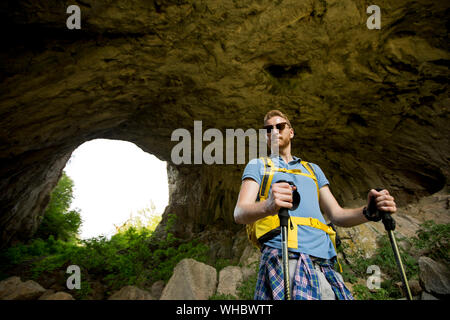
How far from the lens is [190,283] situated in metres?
5.04

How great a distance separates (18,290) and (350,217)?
6995mm

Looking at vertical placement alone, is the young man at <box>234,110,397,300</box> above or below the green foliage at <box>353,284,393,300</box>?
above

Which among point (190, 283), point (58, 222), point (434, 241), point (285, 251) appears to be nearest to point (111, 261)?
point (190, 283)

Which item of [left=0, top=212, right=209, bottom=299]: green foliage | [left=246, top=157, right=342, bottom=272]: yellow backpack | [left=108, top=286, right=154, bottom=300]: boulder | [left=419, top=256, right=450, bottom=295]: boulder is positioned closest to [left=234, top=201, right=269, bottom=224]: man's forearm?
[left=246, top=157, right=342, bottom=272]: yellow backpack

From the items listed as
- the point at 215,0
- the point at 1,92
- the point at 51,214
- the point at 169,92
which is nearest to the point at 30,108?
the point at 1,92

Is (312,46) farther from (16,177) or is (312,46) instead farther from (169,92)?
(16,177)

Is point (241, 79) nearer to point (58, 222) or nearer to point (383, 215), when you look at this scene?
point (383, 215)

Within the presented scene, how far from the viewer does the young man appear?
1627 mm

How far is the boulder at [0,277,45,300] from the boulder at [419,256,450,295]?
7816mm

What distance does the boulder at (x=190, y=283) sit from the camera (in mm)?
4875

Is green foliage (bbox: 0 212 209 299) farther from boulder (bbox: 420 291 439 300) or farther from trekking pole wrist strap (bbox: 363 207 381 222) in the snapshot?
trekking pole wrist strap (bbox: 363 207 381 222)

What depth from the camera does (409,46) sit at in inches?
214

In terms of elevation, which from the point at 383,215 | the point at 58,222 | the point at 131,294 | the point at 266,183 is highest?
the point at 58,222
